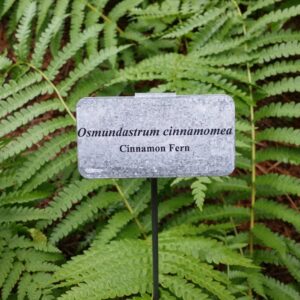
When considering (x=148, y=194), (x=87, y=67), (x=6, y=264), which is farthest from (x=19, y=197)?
(x=87, y=67)

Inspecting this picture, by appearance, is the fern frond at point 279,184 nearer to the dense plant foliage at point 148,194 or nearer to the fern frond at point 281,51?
the dense plant foliage at point 148,194

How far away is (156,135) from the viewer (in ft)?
5.77

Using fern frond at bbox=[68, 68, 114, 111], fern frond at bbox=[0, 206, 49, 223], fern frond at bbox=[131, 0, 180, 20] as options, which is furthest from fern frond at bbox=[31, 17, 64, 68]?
fern frond at bbox=[0, 206, 49, 223]

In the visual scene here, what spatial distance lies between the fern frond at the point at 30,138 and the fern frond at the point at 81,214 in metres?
0.43

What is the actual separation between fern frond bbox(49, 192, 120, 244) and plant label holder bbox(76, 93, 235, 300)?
888 millimetres

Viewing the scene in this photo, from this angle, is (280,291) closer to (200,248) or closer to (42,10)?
(200,248)

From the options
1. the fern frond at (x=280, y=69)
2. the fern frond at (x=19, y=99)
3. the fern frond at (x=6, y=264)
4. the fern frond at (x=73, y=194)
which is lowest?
the fern frond at (x=6, y=264)

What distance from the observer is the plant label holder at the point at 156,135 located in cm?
175

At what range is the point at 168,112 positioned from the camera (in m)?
1.75

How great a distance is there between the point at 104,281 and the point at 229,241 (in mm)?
927

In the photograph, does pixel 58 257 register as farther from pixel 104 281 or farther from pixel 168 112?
pixel 168 112

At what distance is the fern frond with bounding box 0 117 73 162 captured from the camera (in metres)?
2.57

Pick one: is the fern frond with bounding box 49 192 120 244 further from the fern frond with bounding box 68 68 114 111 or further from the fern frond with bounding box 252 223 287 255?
the fern frond with bounding box 252 223 287 255

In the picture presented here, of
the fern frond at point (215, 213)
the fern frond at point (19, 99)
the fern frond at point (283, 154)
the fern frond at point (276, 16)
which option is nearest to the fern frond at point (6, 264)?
the fern frond at point (19, 99)
